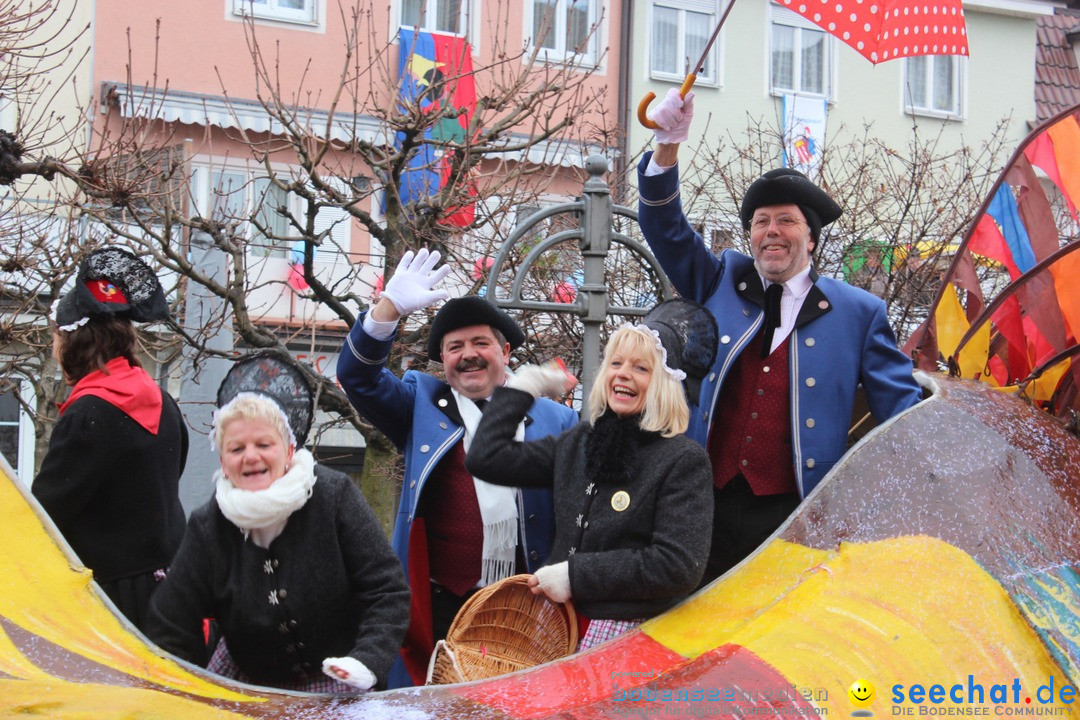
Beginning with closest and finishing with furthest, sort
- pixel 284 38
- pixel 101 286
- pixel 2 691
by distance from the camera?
pixel 2 691
pixel 101 286
pixel 284 38

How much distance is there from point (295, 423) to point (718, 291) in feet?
4.01

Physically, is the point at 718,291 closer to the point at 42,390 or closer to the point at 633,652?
the point at 633,652

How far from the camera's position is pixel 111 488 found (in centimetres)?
293

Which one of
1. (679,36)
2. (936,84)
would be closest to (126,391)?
(679,36)

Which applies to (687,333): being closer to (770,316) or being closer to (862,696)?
(770,316)

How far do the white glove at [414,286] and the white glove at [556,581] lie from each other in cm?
94

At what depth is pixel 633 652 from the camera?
7.77ft

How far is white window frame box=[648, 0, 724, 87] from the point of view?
1336cm

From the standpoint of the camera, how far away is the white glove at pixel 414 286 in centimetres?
323

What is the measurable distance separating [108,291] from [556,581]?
135 cm

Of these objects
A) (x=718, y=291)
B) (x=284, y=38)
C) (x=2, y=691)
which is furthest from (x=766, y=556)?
(x=284, y=38)

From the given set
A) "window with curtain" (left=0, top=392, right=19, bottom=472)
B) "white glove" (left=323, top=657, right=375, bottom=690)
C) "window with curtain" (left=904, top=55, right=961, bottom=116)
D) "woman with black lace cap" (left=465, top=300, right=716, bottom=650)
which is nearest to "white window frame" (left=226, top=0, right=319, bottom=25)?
"window with curtain" (left=0, top=392, right=19, bottom=472)

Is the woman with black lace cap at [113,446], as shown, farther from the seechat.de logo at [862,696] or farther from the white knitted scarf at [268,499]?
the seechat.de logo at [862,696]

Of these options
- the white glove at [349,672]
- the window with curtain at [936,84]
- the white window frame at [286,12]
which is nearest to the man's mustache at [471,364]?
the white glove at [349,672]
